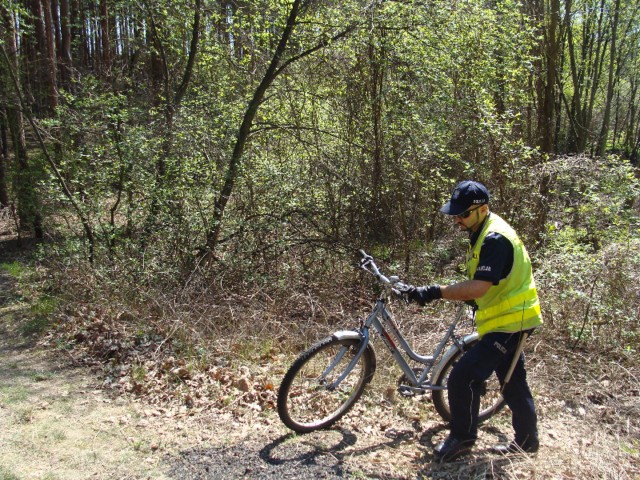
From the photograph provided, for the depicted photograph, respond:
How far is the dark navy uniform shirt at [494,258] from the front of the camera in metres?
3.38

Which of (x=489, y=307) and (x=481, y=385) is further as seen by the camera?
(x=481, y=385)

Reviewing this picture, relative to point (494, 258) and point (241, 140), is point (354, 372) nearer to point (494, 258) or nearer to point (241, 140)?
point (494, 258)

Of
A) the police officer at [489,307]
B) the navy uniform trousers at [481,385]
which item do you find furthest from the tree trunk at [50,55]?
the navy uniform trousers at [481,385]

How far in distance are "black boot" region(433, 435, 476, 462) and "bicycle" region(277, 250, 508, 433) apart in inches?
17.5

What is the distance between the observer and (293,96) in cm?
893

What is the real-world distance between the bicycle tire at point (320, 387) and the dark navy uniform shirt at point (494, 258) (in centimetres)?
123

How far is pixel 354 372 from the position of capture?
4.33m

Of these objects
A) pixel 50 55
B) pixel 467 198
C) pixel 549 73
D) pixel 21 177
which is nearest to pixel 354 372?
pixel 467 198

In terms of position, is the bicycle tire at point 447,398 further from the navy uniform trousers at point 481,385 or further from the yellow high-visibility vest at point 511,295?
the yellow high-visibility vest at point 511,295

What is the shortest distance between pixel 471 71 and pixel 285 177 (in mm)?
3551

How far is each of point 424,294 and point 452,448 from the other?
1.19 meters

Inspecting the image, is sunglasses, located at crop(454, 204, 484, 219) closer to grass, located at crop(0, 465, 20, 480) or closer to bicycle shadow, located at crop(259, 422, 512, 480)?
bicycle shadow, located at crop(259, 422, 512, 480)

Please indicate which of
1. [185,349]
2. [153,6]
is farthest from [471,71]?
[185,349]

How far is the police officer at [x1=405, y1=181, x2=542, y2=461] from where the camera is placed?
3.42 metres
